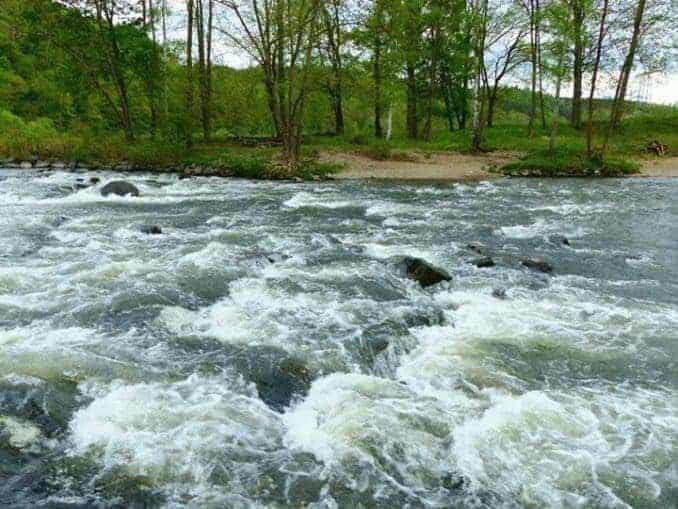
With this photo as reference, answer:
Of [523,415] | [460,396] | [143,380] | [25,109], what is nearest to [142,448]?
[143,380]

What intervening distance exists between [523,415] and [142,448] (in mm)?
3532

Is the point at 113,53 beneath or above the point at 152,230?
above

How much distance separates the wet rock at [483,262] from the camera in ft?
34.7

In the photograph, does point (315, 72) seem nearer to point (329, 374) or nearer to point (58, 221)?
point (58, 221)

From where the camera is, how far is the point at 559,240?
1287 cm

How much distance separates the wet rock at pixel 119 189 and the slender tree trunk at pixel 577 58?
20594 mm

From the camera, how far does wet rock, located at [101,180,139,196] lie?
1864 cm

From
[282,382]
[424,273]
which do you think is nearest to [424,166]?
[424,273]

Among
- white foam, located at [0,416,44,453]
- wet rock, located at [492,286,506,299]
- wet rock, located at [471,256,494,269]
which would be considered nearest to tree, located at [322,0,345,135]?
wet rock, located at [471,256,494,269]

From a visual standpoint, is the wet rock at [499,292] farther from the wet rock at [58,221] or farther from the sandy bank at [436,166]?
the sandy bank at [436,166]

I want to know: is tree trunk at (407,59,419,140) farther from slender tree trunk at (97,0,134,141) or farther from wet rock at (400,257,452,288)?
wet rock at (400,257,452,288)

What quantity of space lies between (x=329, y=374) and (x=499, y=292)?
3887mm

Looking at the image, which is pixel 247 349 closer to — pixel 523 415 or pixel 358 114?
pixel 523 415

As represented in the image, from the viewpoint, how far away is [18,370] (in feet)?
18.9
